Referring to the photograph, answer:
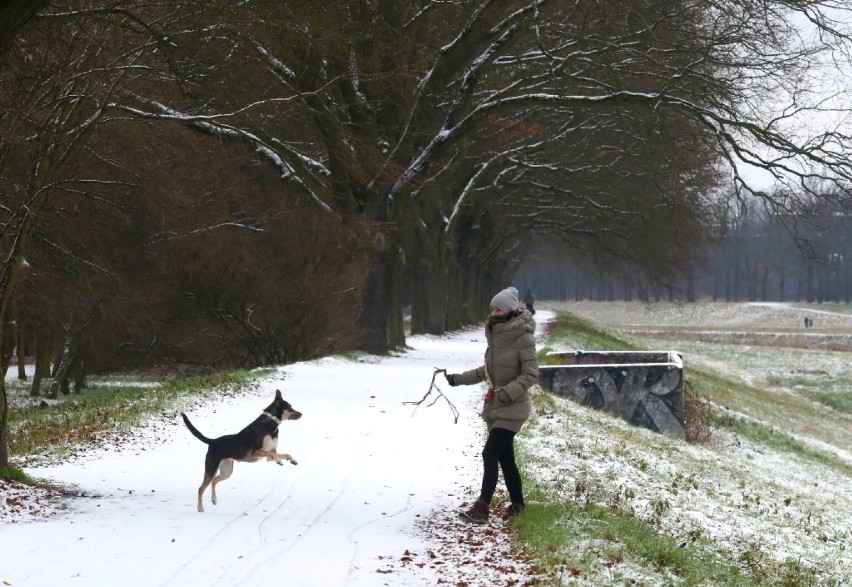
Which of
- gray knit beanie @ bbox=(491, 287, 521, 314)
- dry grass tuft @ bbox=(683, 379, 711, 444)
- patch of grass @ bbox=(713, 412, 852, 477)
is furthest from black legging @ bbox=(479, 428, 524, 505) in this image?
patch of grass @ bbox=(713, 412, 852, 477)

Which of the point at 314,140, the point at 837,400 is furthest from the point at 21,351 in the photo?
the point at 837,400

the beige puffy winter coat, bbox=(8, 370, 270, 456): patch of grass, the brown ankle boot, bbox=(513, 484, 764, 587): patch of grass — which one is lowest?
bbox=(513, 484, 764, 587): patch of grass

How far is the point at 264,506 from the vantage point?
9961 millimetres

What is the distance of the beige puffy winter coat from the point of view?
9016 mm

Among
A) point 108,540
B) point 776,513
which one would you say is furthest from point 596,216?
point 108,540

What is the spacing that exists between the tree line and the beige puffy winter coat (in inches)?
231

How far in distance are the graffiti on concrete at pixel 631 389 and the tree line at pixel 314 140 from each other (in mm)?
4146

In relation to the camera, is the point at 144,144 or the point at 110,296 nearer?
the point at 144,144

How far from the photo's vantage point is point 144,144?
69.4 ft

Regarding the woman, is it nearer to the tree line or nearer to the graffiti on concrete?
the tree line

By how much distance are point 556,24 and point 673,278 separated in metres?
22.4

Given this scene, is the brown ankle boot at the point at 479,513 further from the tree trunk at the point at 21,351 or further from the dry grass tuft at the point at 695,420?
the tree trunk at the point at 21,351

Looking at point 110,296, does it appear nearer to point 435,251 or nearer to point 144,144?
point 144,144

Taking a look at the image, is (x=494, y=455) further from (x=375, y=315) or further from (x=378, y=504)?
(x=375, y=315)
